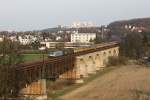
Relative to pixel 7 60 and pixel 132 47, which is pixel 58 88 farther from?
pixel 132 47

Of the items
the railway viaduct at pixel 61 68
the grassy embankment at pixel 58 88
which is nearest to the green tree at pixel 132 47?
the railway viaduct at pixel 61 68

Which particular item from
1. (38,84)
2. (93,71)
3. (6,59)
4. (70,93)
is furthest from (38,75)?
(93,71)

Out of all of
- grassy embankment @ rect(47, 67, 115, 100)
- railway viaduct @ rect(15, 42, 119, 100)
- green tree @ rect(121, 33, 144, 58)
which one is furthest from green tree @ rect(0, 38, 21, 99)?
green tree @ rect(121, 33, 144, 58)

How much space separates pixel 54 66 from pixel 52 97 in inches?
293

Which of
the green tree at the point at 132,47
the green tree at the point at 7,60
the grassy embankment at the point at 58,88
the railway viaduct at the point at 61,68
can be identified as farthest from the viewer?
the green tree at the point at 132,47

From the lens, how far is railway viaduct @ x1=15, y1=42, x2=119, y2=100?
39644 mm

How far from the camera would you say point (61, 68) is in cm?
5906

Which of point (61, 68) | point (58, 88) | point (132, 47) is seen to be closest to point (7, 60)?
point (58, 88)

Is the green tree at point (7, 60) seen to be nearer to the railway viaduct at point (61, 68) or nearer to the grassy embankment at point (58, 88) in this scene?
the railway viaduct at point (61, 68)

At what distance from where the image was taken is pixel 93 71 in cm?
8206

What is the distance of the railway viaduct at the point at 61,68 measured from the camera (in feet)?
130

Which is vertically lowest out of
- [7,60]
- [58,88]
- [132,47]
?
[132,47]

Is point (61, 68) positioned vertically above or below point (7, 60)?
below

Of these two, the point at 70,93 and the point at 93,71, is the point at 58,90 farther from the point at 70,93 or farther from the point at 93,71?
the point at 93,71
